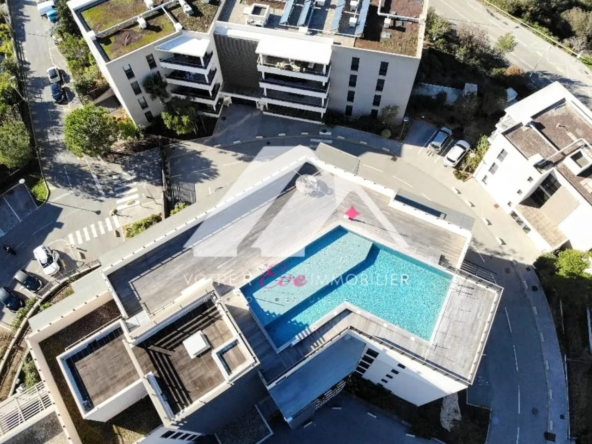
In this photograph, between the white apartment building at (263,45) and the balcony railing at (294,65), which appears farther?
the balcony railing at (294,65)

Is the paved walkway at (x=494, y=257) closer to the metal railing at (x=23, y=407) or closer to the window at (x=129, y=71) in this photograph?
the window at (x=129, y=71)

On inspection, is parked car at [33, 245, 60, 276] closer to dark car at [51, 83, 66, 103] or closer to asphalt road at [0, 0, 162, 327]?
asphalt road at [0, 0, 162, 327]

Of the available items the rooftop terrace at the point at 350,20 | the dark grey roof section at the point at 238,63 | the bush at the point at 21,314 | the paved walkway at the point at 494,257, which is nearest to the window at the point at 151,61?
the dark grey roof section at the point at 238,63

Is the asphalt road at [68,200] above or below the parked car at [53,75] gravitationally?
below

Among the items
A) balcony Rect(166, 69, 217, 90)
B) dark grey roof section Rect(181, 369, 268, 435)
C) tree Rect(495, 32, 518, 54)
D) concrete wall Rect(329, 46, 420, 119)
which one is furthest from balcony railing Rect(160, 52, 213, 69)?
tree Rect(495, 32, 518, 54)

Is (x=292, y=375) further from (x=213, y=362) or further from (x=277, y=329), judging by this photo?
(x=213, y=362)

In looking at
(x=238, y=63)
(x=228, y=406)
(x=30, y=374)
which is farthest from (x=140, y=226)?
(x=228, y=406)
